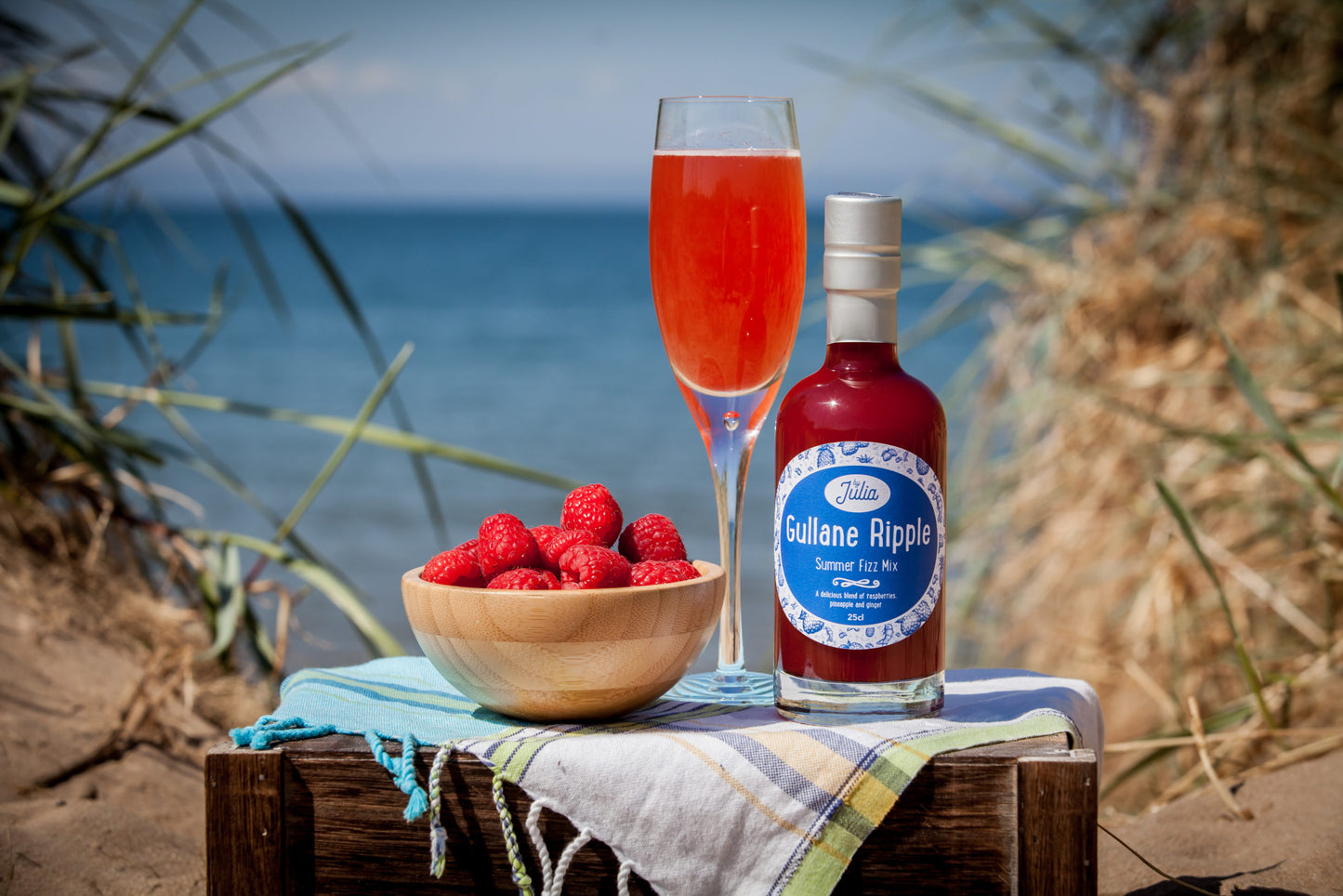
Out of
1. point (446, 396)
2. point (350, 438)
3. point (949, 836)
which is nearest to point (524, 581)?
point (949, 836)

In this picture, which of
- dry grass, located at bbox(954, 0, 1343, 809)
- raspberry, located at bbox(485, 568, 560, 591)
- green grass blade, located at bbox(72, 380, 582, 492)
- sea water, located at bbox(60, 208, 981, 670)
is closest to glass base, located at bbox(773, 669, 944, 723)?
raspberry, located at bbox(485, 568, 560, 591)

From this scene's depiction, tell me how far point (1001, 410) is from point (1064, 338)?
0.89 feet

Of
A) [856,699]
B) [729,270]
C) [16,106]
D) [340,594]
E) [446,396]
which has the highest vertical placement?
[16,106]

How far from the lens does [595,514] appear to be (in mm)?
1029

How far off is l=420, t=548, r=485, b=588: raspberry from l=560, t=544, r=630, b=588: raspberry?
0.07 meters

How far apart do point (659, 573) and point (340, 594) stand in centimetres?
78

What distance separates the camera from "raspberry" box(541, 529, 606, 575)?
1.00 m

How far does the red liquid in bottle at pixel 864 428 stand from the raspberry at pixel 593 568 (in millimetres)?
132

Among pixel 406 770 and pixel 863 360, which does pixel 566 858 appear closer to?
pixel 406 770

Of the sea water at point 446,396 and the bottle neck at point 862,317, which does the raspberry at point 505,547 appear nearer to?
the bottle neck at point 862,317

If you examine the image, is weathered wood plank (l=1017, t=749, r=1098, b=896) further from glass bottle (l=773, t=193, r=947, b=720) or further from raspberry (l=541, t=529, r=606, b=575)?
raspberry (l=541, t=529, r=606, b=575)

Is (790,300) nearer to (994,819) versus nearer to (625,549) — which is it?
(625,549)

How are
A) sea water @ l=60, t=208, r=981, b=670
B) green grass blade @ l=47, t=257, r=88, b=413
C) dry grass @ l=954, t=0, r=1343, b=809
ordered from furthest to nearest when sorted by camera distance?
sea water @ l=60, t=208, r=981, b=670
dry grass @ l=954, t=0, r=1343, b=809
green grass blade @ l=47, t=257, r=88, b=413

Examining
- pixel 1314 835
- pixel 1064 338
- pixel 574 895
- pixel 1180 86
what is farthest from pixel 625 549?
pixel 1180 86
